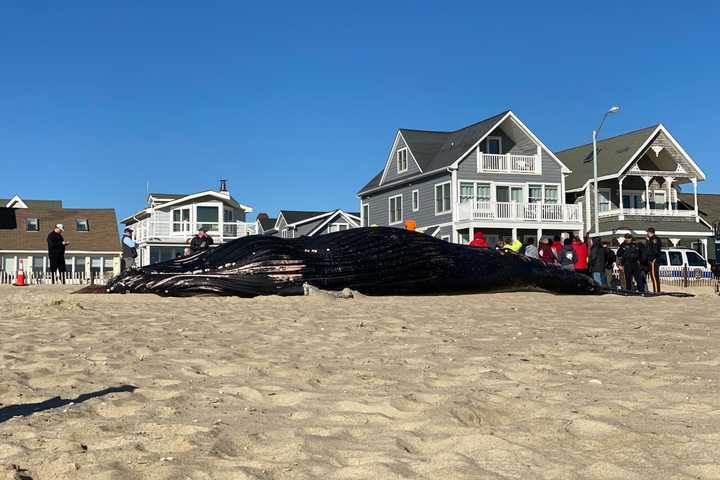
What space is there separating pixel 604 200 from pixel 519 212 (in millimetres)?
8030

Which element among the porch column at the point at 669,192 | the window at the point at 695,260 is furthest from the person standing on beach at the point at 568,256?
the porch column at the point at 669,192

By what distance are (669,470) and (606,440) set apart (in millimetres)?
539

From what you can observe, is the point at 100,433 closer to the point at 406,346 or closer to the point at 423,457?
the point at 423,457

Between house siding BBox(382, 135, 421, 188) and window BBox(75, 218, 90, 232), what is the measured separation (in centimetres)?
2461

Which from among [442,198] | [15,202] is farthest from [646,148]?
[15,202]

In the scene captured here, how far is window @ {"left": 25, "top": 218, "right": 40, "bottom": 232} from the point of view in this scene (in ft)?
179

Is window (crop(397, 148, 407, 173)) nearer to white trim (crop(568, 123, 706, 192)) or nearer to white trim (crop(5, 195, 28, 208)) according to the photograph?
white trim (crop(568, 123, 706, 192))

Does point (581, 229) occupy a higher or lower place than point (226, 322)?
higher

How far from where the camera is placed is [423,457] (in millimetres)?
3553

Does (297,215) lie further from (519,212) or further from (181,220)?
(519,212)

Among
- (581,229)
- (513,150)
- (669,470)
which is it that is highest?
(513,150)

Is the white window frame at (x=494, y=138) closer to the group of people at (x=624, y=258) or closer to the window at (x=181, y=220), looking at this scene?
the group of people at (x=624, y=258)

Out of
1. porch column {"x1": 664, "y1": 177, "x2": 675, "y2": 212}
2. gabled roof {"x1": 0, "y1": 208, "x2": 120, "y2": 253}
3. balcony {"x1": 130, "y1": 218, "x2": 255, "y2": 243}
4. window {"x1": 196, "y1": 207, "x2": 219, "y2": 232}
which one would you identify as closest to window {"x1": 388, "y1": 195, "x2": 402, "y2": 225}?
balcony {"x1": 130, "y1": 218, "x2": 255, "y2": 243}

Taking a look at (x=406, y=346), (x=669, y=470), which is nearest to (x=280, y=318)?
(x=406, y=346)
